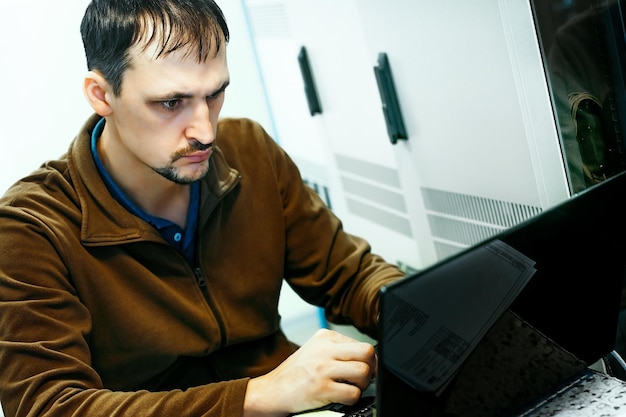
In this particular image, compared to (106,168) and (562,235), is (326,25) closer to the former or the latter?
(106,168)

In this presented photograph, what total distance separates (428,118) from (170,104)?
1.81 ft

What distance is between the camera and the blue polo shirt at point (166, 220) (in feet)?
4.59

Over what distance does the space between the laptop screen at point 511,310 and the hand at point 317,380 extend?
0.20m

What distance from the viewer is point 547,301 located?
0.99 metres

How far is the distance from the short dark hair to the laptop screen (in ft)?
2.05

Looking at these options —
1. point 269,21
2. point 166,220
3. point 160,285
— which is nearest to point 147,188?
point 166,220

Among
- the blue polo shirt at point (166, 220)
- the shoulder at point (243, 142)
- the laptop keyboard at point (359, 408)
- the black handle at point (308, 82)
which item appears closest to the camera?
the laptop keyboard at point (359, 408)

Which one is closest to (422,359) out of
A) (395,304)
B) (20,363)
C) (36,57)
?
(395,304)

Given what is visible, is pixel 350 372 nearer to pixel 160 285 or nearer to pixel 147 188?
pixel 160 285

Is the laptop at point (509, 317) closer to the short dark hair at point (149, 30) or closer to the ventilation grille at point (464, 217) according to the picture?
the ventilation grille at point (464, 217)

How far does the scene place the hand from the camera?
1.09 meters

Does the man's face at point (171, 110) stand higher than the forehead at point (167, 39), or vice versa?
the forehead at point (167, 39)

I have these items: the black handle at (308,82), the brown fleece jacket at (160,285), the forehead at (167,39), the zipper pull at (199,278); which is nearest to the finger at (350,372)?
the brown fleece jacket at (160,285)

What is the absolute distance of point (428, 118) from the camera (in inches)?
63.4
